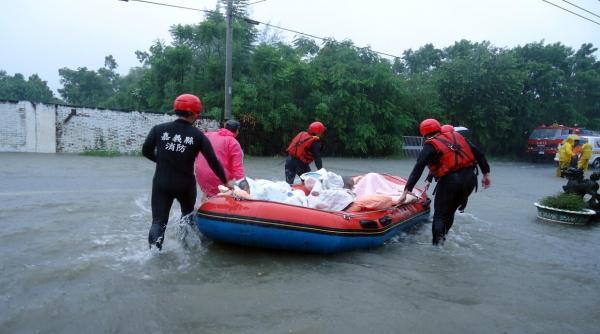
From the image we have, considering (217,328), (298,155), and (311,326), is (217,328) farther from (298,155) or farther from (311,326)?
(298,155)

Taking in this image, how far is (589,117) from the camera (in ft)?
99.3

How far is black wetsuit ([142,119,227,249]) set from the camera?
4.16 m

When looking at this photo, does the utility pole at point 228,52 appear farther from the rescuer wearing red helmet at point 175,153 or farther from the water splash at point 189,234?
the rescuer wearing red helmet at point 175,153

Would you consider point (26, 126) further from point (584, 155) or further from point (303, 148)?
point (584, 155)

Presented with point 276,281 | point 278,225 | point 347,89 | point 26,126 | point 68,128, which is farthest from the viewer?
point 347,89

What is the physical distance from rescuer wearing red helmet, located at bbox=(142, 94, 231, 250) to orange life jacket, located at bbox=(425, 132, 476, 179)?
248cm

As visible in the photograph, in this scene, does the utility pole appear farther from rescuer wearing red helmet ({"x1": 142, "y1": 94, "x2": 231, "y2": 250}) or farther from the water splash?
rescuer wearing red helmet ({"x1": 142, "y1": 94, "x2": 231, "y2": 250})

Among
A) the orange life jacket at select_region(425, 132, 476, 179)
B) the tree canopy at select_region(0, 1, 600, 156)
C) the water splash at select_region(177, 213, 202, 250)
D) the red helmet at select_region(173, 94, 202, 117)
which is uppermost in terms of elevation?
the tree canopy at select_region(0, 1, 600, 156)

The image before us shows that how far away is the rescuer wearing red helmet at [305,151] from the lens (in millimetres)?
7129

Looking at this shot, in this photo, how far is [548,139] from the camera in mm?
20562

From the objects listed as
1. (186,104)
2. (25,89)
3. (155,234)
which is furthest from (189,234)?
(25,89)

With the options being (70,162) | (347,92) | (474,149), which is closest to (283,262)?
(474,149)

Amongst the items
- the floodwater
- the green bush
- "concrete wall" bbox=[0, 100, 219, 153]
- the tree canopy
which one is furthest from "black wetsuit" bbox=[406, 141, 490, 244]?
"concrete wall" bbox=[0, 100, 219, 153]

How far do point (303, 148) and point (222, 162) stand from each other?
2527mm
